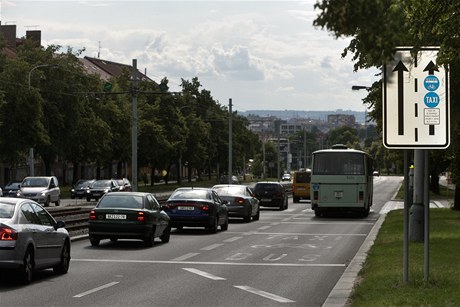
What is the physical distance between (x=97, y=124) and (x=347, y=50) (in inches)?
2203

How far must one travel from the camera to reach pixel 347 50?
85.2 feet

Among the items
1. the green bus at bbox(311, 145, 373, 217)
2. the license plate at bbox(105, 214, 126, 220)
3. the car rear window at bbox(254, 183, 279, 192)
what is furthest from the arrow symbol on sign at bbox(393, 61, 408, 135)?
the car rear window at bbox(254, 183, 279, 192)

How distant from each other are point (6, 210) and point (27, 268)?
990 millimetres

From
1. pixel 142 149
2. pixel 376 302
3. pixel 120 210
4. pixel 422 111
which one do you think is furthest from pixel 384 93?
pixel 142 149

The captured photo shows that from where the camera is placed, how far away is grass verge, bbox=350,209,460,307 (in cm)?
1253

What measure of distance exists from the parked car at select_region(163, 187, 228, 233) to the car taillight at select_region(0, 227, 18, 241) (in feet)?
51.2

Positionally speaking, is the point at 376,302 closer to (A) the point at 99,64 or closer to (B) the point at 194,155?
(B) the point at 194,155

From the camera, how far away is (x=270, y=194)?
54.7 meters

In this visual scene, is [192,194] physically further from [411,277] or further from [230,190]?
[411,277]

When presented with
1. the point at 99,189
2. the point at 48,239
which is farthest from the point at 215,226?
the point at 99,189

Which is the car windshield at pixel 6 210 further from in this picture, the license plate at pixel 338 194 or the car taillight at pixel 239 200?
the license plate at pixel 338 194

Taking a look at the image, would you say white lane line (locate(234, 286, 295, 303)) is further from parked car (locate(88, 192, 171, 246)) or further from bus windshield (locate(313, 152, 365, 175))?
bus windshield (locate(313, 152, 365, 175))

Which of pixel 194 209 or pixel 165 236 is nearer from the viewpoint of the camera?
pixel 165 236

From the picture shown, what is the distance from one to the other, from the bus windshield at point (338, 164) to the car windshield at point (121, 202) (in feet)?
66.0
